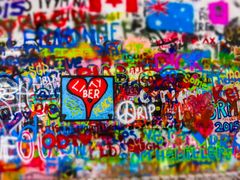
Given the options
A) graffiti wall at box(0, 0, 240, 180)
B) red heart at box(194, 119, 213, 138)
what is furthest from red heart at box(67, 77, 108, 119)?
red heart at box(194, 119, 213, 138)

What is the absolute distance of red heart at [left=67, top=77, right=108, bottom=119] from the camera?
592 cm

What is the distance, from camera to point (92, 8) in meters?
6.02

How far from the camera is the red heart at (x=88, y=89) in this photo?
592 cm

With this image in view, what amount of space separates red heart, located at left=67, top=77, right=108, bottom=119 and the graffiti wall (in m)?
0.02

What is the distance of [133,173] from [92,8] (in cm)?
295

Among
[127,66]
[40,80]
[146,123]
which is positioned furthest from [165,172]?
[40,80]

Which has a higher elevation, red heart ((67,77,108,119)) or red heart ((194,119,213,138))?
red heart ((67,77,108,119))

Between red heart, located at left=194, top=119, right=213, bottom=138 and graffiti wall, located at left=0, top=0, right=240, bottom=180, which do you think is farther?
red heart, located at left=194, top=119, right=213, bottom=138

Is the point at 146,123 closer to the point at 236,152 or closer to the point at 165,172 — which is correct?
the point at 165,172

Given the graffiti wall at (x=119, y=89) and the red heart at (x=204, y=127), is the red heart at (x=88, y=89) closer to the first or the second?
the graffiti wall at (x=119, y=89)

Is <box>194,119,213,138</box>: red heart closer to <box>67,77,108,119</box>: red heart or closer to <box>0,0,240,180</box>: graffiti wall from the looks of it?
<box>0,0,240,180</box>: graffiti wall

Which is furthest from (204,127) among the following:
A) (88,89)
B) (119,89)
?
(88,89)

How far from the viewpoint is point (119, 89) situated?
601 centimetres

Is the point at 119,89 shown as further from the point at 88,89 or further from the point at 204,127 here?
the point at 204,127
